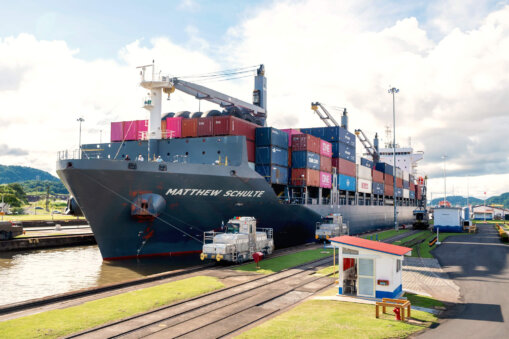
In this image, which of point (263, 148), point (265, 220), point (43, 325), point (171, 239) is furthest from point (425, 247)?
point (43, 325)

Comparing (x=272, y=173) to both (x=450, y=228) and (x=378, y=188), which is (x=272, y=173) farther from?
(x=378, y=188)

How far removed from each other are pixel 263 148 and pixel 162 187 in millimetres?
11593

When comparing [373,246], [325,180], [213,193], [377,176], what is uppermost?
[377,176]

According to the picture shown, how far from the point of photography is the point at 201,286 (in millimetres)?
17719

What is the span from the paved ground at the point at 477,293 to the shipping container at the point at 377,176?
93.9 feet

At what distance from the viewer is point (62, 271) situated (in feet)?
85.8

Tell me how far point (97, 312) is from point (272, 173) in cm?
2186

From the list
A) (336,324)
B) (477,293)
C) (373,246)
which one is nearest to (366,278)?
(373,246)

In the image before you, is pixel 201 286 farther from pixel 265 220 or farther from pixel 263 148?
pixel 263 148

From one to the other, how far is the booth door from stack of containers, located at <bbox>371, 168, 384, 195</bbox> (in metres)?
46.1

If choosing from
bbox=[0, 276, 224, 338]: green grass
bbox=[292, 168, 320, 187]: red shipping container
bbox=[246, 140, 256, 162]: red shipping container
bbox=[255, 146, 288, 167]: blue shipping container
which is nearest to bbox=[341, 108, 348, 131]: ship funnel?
bbox=[292, 168, 320, 187]: red shipping container

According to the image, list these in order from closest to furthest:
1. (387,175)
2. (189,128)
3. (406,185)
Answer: (189,128)
(387,175)
(406,185)

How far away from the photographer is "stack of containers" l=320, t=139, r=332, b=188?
4122 cm

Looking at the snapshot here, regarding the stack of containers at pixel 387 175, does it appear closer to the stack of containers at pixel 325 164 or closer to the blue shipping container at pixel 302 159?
the stack of containers at pixel 325 164
